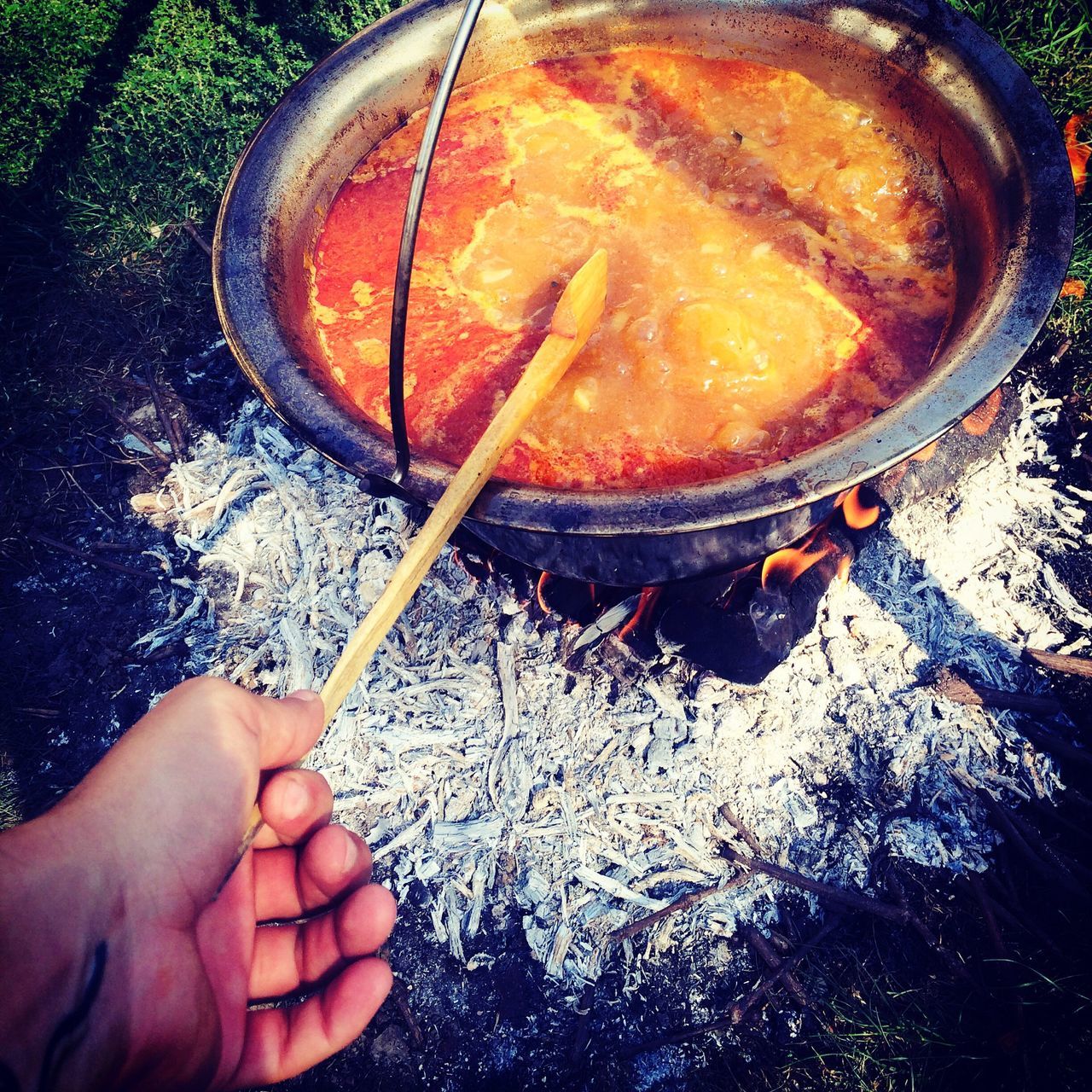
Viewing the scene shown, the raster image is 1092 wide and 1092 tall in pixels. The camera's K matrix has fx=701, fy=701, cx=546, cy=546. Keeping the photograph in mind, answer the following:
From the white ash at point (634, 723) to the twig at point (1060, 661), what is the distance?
0.06 meters

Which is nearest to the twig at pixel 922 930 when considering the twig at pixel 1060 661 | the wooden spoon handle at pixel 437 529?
the twig at pixel 1060 661

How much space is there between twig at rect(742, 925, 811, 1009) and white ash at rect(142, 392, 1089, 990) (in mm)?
80

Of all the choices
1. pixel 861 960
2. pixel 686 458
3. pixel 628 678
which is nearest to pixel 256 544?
pixel 628 678

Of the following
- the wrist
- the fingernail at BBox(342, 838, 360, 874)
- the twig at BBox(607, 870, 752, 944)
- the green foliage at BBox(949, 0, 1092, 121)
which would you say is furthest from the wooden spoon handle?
the green foliage at BBox(949, 0, 1092, 121)

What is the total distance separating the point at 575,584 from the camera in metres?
3.14

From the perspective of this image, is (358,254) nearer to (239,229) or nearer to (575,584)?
(239,229)

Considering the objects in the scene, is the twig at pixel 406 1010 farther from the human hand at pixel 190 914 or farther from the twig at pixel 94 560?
the twig at pixel 94 560

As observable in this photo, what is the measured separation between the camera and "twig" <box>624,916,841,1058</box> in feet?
8.23

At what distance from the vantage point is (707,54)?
3.21 metres

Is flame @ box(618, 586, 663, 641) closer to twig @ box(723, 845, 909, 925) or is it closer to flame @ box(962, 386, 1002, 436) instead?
twig @ box(723, 845, 909, 925)

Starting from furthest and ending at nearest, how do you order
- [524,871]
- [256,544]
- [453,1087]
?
[256,544] < [524,871] < [453,1087]

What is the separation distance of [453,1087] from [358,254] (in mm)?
3159

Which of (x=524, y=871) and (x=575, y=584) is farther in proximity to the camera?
(x=575, y=584)

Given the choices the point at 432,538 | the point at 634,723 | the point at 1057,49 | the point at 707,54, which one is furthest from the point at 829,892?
the point at 1057,49
